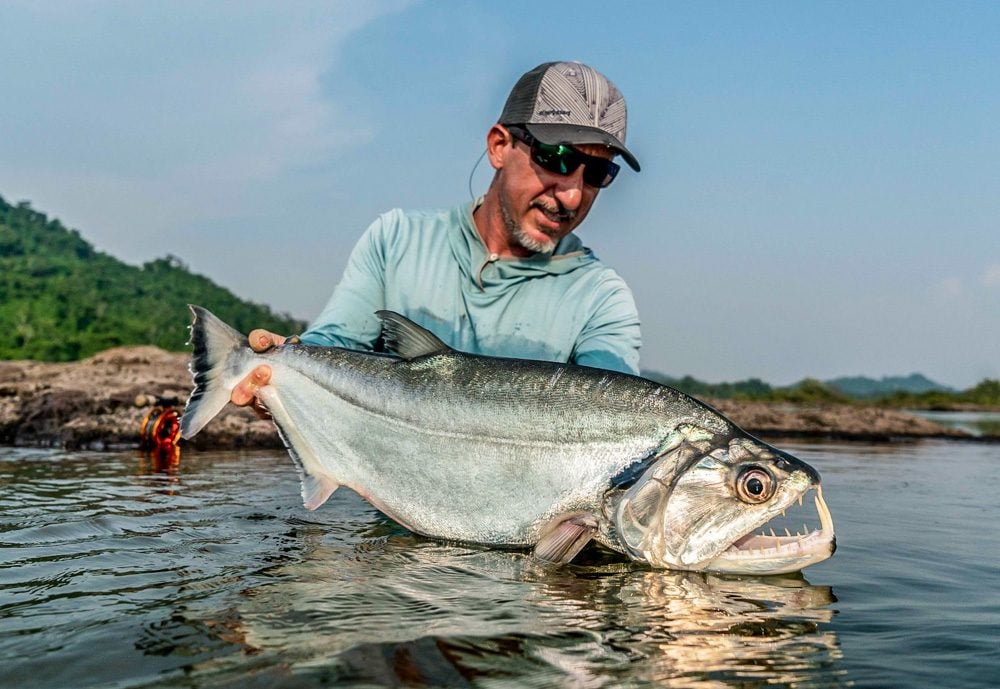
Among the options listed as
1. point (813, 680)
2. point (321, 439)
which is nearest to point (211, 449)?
point (321, 439)

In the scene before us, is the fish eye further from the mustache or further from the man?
the mustache

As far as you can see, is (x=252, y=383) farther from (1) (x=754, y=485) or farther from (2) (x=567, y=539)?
(1) (x=754, y=485)

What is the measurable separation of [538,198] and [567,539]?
6.77 feet

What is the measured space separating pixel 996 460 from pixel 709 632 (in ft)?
34.4

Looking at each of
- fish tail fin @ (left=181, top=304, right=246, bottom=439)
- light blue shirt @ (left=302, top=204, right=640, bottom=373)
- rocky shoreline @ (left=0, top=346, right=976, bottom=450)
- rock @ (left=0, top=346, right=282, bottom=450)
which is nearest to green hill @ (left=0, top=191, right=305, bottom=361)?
rocky shoreline @ (left=0, top=346, right=976, bottom=450)

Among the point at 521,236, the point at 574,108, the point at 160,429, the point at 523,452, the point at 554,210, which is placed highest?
the point at 574,108

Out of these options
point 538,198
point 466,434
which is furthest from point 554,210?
point 466,434

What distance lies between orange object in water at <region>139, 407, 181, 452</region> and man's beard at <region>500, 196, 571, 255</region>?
449cm

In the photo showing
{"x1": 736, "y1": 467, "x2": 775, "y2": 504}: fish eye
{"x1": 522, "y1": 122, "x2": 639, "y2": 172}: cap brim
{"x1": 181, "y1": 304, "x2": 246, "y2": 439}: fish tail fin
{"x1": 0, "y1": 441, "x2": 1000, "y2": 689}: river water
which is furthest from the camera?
{"x1": 522, "y1": 122, "x2": 639, "y2": 172}: cap brim

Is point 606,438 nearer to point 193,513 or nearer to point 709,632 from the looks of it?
point 709,632

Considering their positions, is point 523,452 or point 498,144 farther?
point 498,144

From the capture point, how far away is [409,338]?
3.82 m

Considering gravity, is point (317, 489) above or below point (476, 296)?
below

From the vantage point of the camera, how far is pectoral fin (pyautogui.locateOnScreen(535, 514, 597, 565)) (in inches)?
135
